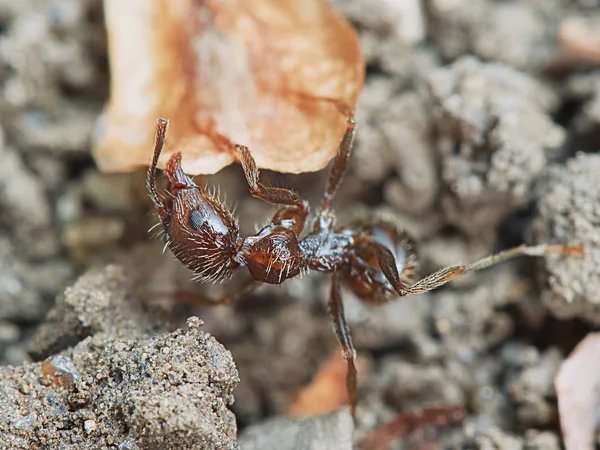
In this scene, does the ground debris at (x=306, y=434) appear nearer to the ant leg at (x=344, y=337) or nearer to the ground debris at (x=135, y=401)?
the ant leg at (x=344, y=337)

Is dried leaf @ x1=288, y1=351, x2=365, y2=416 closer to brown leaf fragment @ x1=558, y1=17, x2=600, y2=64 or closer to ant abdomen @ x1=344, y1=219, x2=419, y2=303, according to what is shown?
ant abdomen @ x1=344, y1=219, x2=419, y2=303

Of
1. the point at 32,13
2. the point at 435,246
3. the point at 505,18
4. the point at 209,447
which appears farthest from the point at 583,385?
the point at 32,13

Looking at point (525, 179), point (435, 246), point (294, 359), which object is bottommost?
point (294, 359)

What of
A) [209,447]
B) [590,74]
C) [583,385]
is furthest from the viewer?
[590,74]

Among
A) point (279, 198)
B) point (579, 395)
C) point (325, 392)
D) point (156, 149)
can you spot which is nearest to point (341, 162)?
point (279, 198)

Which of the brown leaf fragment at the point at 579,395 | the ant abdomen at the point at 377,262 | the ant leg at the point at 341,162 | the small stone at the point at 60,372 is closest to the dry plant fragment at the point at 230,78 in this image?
the ant leg at the point at 341,162

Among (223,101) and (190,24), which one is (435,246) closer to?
(223,101)
